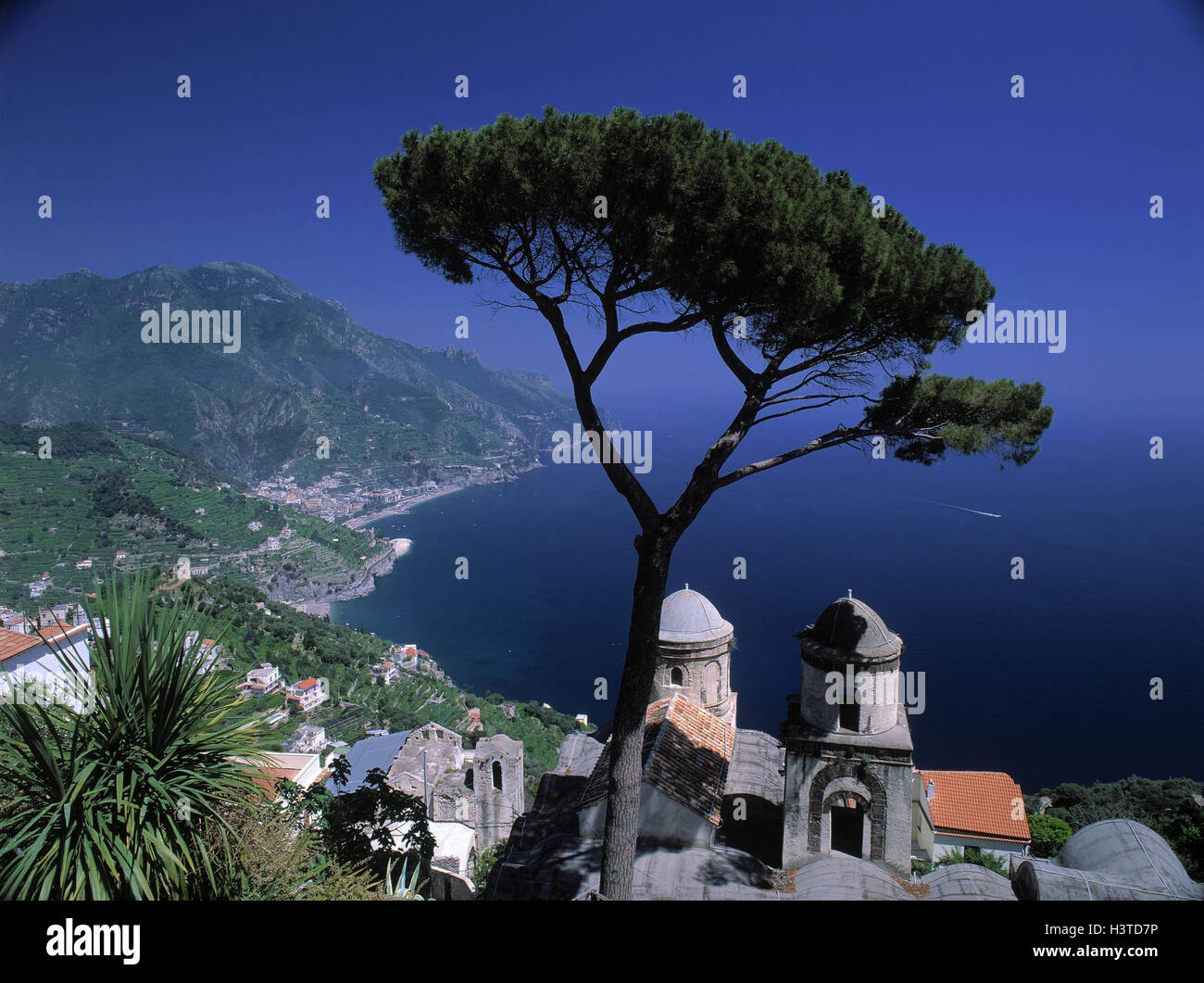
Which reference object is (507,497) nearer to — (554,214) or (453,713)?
(453,713)

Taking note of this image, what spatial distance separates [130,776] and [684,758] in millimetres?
7183

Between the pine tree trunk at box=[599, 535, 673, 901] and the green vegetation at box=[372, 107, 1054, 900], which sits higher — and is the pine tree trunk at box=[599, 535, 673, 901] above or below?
below

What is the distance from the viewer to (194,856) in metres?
4.39

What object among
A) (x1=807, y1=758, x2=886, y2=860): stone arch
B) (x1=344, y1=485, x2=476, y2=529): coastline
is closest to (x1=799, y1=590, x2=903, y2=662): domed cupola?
(x1=807, y1=758, x2=886, y2=860): stone arch

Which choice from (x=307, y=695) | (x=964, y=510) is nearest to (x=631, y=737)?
(x=307, y=695)

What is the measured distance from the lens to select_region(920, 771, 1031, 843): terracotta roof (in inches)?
672

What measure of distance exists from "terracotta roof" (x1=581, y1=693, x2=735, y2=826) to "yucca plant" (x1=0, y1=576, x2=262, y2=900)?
451cm

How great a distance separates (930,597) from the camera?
5847cm

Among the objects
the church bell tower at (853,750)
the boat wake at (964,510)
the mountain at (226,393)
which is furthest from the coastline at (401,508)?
the church bell tower at (853,750)

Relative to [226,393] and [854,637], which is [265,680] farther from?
[226,393]

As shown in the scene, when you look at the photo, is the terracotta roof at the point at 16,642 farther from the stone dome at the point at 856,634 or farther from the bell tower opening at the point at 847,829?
the bell tower opening at the point at 847,829

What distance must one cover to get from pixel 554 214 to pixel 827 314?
8.76ft

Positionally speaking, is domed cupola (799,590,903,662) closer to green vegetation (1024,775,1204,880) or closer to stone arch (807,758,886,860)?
stone arch (807,758,886,860)

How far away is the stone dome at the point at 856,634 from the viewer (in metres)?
7.92
